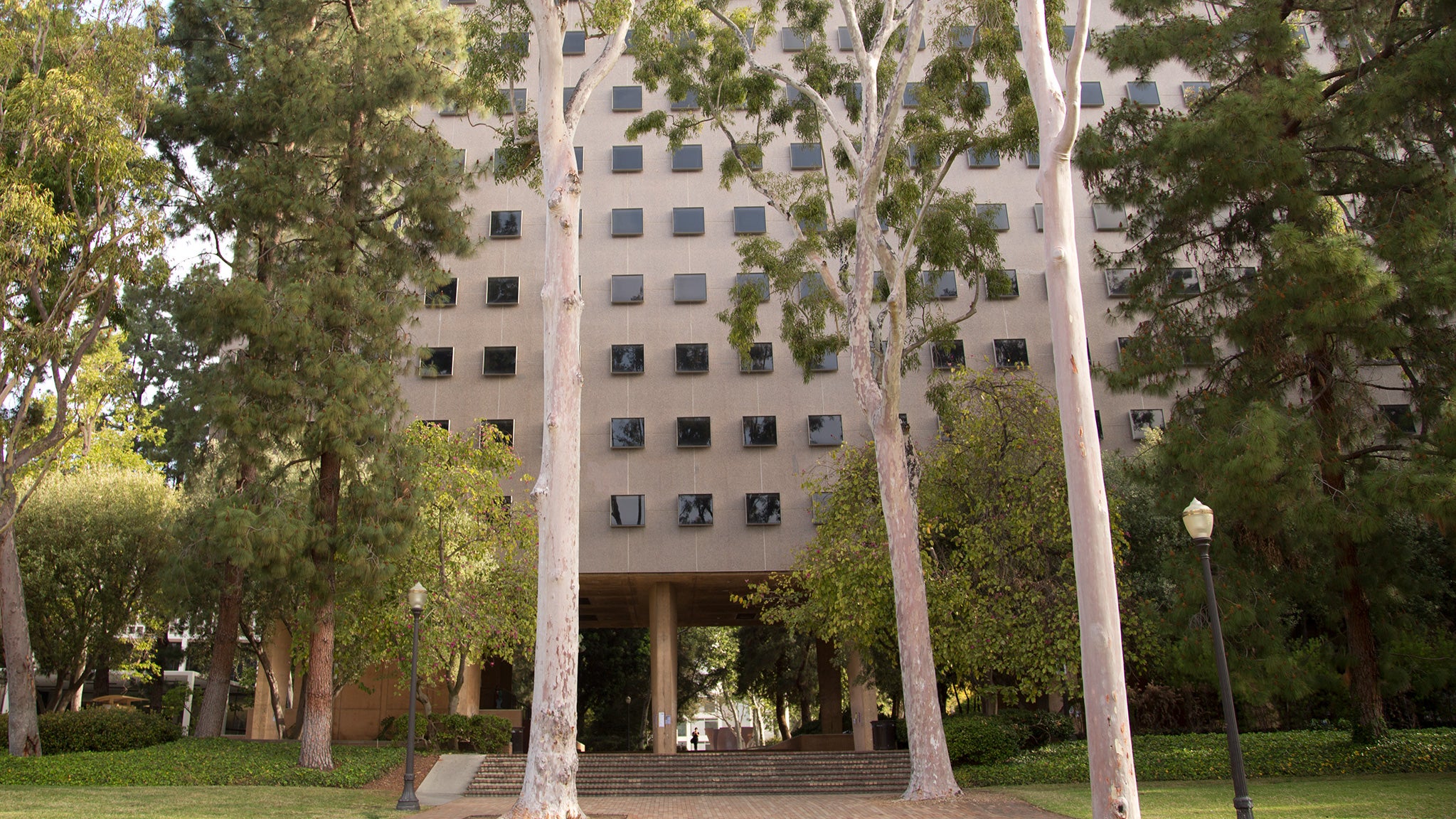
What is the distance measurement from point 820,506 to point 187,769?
14.2 metres

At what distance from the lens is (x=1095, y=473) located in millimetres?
8828

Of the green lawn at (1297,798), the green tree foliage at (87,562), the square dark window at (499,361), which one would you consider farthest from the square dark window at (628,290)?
the green lawn at (1297,798)

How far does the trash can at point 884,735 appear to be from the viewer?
23266 millimetres

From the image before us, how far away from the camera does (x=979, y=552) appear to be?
19.7 metres

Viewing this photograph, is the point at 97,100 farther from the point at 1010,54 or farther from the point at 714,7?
the point at 1010,54

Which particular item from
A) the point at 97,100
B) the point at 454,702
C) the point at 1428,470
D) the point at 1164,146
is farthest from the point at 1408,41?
the point at 454,702

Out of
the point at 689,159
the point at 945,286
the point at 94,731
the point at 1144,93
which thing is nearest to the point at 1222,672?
the point at 945,286

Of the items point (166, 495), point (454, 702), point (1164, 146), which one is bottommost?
point (454, 702)

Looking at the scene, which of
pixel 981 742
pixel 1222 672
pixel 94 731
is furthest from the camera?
pixel 981 742

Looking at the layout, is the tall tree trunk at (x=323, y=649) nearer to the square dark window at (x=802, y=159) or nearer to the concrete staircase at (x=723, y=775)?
the concrete staircase at (x=723, y=775)

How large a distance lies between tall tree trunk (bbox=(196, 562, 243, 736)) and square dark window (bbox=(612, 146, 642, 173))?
50.6 ft

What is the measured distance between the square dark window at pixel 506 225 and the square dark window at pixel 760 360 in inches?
309

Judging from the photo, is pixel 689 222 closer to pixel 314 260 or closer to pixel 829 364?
pixel 829 364

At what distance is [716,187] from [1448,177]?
1822cm
